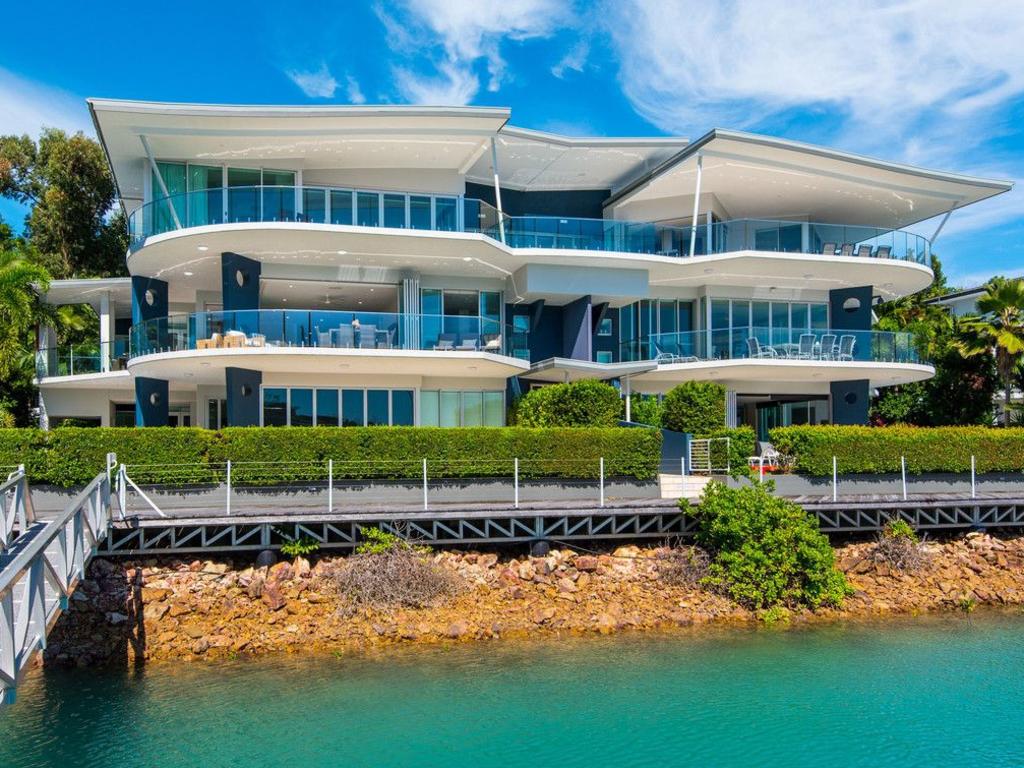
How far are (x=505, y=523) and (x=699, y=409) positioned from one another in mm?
7805

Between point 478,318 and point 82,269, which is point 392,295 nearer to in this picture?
point 478,318

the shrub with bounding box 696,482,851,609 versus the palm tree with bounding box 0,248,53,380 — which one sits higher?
the palm tree with bounding box 0,248,53,380

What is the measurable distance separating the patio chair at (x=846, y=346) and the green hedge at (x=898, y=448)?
520cm

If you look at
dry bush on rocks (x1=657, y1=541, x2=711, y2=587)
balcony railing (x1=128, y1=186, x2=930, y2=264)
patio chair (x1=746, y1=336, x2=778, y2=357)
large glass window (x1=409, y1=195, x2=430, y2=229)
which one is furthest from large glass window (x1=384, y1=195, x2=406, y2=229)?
patio chair (x1=746, y1=336, x2=778, y2=357)

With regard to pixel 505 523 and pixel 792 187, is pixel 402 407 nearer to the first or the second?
pixel 505 523

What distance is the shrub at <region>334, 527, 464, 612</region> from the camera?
1623cm

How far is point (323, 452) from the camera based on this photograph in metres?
19.2

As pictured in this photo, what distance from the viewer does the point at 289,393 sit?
25.0m

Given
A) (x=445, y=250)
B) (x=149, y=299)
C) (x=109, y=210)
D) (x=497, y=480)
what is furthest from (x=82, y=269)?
(x=497, y=480)

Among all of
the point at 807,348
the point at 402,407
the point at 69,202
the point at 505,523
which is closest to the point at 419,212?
the point at 402,407

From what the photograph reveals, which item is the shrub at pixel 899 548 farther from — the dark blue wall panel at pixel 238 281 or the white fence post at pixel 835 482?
the dark blue wall panel at pixel 238 281

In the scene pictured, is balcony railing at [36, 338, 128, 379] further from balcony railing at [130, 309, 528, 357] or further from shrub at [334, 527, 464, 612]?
shrub at [334, 527, 464, 612]

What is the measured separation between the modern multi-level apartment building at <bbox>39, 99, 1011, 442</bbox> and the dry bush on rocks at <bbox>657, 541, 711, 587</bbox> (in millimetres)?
7919

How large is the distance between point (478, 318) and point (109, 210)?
25.9m
